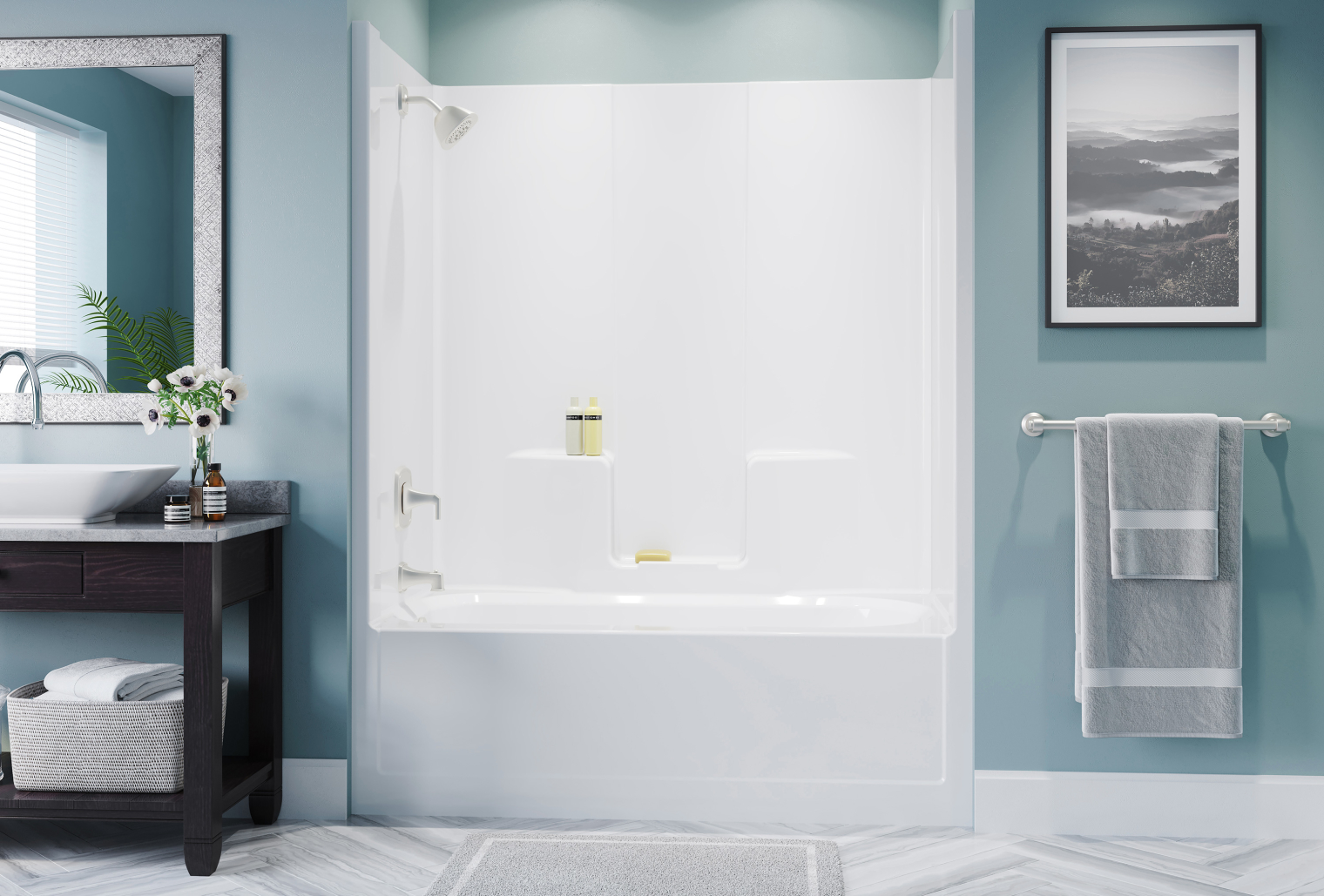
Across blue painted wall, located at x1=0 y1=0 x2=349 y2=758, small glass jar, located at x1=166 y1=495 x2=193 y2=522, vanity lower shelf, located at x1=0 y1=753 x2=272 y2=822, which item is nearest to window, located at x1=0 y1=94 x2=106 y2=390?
blue painted wall, located at x1=0 y1=0 x2=349 y2=758

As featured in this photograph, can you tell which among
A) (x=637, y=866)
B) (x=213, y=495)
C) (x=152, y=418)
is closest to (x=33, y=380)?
(x=152, y=418)

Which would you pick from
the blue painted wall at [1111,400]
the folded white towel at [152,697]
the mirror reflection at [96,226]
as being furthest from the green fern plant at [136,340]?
the blue painted wall at [1111,400]

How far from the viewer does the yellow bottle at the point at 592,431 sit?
2.76 m

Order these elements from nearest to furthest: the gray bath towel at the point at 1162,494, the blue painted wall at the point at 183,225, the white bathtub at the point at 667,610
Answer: the gray bath towel at the point at 1162,494, the blue painted wall at the point at 183,225, the white bathtub at the point at 667,610

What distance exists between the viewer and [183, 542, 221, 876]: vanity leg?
1.86 m

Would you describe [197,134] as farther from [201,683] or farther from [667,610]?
[667,610]

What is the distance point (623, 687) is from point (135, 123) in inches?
70.6

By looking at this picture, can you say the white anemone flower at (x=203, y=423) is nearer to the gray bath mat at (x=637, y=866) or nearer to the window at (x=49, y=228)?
the window at (x=49, y=228)

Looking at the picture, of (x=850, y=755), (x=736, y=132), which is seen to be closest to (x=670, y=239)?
(x=736, y=132)

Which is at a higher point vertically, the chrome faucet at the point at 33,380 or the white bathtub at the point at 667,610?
the chrome faucet at the point at 33,380

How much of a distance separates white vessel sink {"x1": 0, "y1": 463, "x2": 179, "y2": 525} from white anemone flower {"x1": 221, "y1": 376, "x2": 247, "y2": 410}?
0.22m

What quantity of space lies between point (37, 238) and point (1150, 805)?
2969 mm

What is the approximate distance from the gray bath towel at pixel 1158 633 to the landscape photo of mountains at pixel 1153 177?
0.33 m

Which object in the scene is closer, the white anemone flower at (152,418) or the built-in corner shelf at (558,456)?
the white anemone flower at (152,418)
